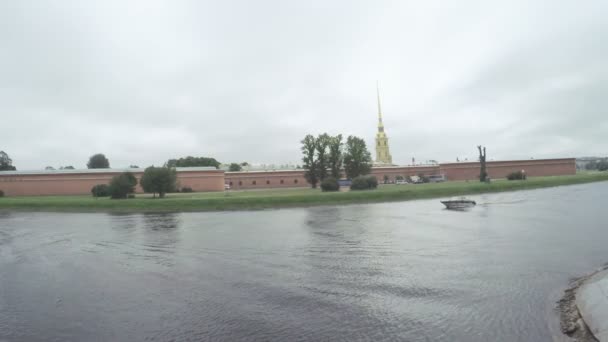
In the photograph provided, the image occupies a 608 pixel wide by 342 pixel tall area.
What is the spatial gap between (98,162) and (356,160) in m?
63.7

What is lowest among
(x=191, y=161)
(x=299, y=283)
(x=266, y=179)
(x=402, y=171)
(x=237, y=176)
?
(x=299, y=283)

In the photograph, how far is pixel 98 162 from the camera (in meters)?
86.6

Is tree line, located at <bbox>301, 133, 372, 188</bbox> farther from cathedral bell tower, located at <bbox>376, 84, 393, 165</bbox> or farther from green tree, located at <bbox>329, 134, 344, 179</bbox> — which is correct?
cathedral bell tower, located at <bbox>376, 84, 393, 165</bbox>

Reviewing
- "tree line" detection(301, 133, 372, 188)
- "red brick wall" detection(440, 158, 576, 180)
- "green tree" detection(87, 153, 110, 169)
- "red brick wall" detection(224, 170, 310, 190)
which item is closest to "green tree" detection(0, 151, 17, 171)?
"green tree" detection(87, 153, 110, 169)

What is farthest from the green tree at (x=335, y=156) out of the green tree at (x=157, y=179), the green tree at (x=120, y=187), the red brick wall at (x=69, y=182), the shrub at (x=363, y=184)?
the green tree at (x=120, y=187)

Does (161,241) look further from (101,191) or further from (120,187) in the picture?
(101,191)

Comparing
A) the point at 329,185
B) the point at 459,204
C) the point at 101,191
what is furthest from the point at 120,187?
the point at 459,204

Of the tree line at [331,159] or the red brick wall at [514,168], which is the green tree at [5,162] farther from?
the red brick wall at [514,168]

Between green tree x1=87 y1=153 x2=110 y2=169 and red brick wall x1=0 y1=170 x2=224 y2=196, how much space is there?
42176mm

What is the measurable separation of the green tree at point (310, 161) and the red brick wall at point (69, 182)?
12.6 m

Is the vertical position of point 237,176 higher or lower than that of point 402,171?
higher

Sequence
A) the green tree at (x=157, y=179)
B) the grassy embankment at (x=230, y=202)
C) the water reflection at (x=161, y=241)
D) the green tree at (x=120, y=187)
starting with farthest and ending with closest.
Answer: the green tree at (x=157, y=179)
the green tree at (x=120, y=187)
the grassy embankment at (x=230, y=202)
the water reflection at (x=161, y=241)

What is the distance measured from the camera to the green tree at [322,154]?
Answer: 5341 cm

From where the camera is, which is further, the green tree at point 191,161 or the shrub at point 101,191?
the green tree at point 191,161
